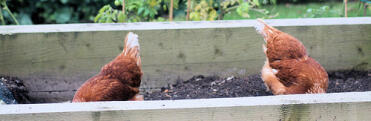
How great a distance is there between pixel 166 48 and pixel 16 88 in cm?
111

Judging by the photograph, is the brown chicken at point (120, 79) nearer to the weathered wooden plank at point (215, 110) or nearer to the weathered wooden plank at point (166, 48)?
the weathered wooden plank at point (166, 48)

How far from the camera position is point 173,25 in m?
2.89

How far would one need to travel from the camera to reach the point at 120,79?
8.48 feet

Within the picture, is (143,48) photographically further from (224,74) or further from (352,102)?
(352,102)

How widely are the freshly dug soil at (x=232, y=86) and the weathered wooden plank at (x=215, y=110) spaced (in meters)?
1.05

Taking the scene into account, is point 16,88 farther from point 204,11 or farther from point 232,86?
point 204,11

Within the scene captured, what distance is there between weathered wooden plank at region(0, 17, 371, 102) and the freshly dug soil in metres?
0.06

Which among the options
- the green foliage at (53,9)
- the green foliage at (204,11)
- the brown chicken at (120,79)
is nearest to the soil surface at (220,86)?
the brown chicken at (120,79)

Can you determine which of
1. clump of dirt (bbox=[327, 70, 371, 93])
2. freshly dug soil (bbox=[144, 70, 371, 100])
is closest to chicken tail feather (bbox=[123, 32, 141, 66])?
freshly dug soil (bbox=[144, 70, 371, 100])

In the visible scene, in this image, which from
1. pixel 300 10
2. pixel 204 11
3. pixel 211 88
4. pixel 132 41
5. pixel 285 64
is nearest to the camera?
pixel 132 41

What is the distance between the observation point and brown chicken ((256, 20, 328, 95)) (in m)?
2.59

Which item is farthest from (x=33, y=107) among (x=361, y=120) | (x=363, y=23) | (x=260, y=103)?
(x=363, y=23)

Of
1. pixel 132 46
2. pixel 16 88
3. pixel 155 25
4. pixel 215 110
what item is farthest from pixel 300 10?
pixel 215 110

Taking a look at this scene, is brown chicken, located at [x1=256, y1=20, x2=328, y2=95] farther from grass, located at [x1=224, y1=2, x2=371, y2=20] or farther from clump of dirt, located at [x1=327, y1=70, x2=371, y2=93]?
grass, located at [x1=224, y1=2, x2=371, y2=20]
